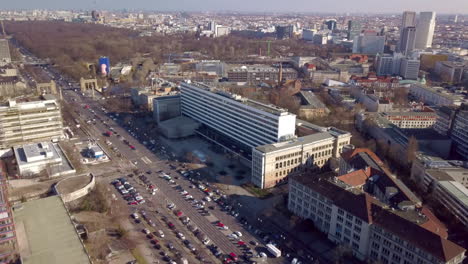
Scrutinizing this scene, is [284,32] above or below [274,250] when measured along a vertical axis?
above

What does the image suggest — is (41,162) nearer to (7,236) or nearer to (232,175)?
(7,236)

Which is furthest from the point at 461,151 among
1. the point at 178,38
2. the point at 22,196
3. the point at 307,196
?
the point at 178,38

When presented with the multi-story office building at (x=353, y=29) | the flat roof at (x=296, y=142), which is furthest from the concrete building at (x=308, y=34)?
the flat roof at (x=296, y=142)

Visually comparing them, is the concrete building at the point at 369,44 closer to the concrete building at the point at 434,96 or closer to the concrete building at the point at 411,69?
the concrete building at the point at 411,69

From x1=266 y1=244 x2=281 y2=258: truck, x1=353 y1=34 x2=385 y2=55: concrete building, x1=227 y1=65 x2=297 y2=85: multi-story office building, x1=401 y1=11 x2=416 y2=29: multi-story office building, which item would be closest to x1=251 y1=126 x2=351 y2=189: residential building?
x1=266 y1=244 x2=281 y2=258: truck

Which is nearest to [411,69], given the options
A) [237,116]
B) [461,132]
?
[461,132]

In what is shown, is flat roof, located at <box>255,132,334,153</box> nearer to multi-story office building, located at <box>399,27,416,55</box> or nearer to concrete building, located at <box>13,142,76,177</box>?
A: concrete building, located at <box>13,142,76,177</box>
